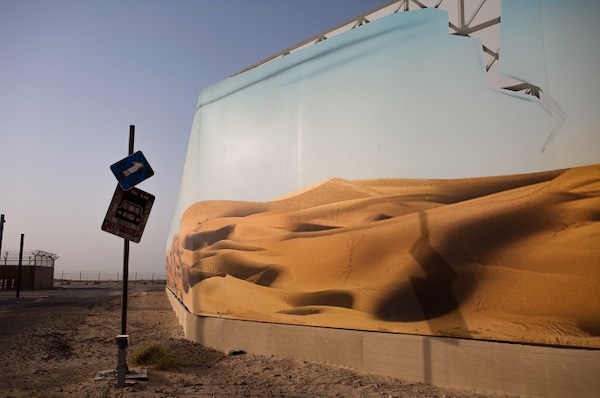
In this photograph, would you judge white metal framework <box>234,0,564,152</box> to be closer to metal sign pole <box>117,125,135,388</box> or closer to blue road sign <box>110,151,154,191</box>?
blue road sign <box>110,151,154,191</box>

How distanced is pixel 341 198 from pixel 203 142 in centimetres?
518

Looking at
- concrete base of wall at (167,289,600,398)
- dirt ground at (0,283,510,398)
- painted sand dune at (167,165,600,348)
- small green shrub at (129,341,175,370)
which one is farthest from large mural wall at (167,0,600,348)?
small green shrub at (129,341,175,370)

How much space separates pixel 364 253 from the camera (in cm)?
731

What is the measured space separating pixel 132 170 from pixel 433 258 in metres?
4.31

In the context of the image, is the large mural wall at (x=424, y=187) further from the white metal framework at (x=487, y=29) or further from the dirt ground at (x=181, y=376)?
the dirt ground at (x=181, y=376)

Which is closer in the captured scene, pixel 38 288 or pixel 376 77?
pixel 376 77

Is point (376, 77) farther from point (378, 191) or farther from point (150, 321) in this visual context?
point (150, 321)

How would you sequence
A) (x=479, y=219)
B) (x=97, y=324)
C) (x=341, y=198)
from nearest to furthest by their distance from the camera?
(x=479, y=219) < (x=341, y=198) < (x=97, y=324)

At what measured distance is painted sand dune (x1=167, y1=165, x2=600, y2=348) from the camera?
5379mm

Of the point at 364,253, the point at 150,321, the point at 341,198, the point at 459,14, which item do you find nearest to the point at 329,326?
the point at 364,253

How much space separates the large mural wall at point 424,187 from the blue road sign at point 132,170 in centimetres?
267

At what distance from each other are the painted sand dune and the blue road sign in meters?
2.67

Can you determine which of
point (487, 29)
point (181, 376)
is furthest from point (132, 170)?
point (487, 29)

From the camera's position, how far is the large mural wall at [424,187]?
5.51 m
